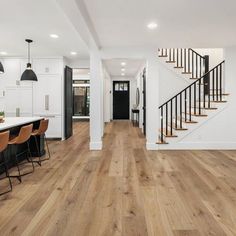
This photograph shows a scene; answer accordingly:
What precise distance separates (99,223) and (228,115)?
16.0 ft

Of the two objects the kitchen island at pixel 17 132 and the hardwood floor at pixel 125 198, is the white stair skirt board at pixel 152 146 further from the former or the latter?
the kitchen island at pixel 17 132

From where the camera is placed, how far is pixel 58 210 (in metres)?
2.66

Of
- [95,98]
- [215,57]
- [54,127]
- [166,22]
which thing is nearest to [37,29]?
[95,98]

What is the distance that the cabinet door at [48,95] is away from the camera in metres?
7.36

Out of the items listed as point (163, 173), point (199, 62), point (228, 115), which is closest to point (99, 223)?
point (163, 173)

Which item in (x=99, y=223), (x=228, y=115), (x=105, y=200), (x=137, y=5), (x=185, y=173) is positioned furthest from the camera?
(x=228, y=115)

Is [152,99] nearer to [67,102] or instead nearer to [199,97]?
[199,97]

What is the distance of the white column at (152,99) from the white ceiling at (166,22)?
0.48 m

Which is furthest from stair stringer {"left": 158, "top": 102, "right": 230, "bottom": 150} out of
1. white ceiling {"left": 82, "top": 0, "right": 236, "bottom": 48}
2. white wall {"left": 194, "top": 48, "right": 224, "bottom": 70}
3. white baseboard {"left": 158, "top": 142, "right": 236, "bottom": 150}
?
white wall {"left": 194, "top": 48, "right": 224, "bottom": 70}

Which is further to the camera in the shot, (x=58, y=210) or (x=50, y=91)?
(x=50, y=91)

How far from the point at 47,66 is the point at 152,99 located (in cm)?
373

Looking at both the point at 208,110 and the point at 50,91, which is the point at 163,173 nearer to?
the point at 208,110

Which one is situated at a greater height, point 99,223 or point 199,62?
point 199,62

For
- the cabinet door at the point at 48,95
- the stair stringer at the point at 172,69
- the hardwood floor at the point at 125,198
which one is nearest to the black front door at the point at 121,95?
the stair stringer at the point at 172,69
